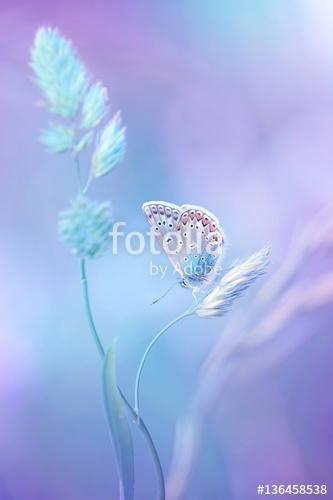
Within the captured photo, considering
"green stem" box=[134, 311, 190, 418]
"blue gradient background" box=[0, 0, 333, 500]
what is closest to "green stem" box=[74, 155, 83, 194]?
"blue gradient background" box=[0, 0, 333, 500]

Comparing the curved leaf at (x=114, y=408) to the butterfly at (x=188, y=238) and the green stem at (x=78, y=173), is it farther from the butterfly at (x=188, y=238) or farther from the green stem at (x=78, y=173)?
the green stem at (x=78, y=173)

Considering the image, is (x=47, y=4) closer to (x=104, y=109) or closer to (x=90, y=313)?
(x=104, y=109)

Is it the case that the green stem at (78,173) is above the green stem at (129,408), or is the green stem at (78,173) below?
above

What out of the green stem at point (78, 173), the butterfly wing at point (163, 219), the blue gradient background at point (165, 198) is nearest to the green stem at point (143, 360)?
the blue gradient background at point (165, 198)

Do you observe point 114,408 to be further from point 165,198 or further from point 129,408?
point 165,198

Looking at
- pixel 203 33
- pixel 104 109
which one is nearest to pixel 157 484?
pixel 104 109

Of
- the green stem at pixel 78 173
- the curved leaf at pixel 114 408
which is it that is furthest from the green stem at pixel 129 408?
the green stem at pixel 78 173

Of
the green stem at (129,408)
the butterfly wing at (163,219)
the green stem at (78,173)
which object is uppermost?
the green stem at (78,173)

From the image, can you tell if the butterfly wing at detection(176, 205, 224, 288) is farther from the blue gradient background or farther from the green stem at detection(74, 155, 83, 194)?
the green stem at detection(74, 155, 83, 194)
